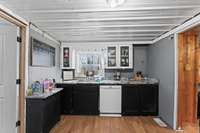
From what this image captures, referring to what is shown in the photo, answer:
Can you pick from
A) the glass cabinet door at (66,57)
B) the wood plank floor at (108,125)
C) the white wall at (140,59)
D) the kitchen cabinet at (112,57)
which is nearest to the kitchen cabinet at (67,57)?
the glass cabinet door at (66,57)

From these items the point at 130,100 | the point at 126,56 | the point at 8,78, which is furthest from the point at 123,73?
the point at 8,78

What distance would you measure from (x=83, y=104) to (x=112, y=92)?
2.88ft

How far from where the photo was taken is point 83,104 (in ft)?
16.2

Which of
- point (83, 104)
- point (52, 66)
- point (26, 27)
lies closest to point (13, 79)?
point (26, 27)

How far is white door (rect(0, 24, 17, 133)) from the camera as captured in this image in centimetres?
272

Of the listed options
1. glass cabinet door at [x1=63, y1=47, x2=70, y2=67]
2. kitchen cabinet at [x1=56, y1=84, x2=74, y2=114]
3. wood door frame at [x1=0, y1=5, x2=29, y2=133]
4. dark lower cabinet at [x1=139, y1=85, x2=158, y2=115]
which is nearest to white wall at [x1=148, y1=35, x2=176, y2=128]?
dark lower cabinet at [x1=139, y1=85, x2=158, y2=115]

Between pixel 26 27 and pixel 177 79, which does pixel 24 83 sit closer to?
pixel 26 27

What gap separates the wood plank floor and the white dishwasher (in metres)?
0.28

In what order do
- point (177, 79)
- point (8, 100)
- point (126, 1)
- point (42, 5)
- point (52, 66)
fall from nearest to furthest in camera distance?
1. point (126, 1)
2. point (42, 5)
3. point (8, 100)
4. point (177, 79)
5. point (52, 66)

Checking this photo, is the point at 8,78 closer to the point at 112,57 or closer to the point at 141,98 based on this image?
the point at 112,57

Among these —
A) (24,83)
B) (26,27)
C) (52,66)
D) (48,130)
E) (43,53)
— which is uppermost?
(26,27)

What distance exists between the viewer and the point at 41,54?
4047 mm

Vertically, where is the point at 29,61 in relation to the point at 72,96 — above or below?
above

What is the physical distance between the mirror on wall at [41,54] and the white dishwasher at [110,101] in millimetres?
1609
